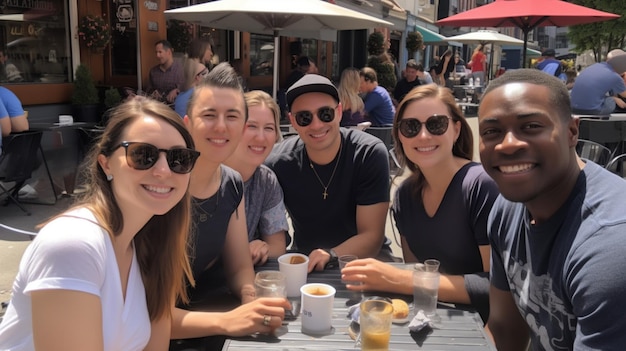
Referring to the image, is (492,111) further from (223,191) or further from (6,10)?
(6,10)

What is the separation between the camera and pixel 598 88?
22.4ft

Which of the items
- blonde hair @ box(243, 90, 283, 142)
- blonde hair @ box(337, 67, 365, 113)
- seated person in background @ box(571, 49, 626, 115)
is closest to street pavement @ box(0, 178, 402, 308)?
blonde hair @ box(243, 90, 283, 142)

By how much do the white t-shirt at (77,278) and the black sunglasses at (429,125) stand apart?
140 cm

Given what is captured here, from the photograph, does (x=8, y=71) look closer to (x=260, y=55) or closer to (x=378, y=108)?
(x=378, y=108)

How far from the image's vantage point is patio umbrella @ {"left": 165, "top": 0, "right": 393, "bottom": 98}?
222 inches

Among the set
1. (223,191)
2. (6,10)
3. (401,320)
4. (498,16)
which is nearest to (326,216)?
(223,191)

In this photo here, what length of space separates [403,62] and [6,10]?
19.1 m

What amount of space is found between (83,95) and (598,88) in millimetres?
7134

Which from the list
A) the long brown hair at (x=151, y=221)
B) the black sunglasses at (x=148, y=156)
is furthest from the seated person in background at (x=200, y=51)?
the black sunglasses at (x=148, y=156)

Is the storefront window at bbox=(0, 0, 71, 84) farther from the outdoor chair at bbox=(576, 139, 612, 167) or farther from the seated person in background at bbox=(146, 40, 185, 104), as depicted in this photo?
the outdoor chair at bbox=(576, 139, 612, 167)

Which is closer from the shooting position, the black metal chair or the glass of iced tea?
the glass of iced tea

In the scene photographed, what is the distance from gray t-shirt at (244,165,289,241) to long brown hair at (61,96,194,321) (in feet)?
2.50

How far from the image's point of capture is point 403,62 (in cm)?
2369

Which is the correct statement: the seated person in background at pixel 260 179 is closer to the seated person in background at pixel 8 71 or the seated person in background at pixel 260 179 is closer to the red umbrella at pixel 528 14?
the seated person in background at pixel 8 71
